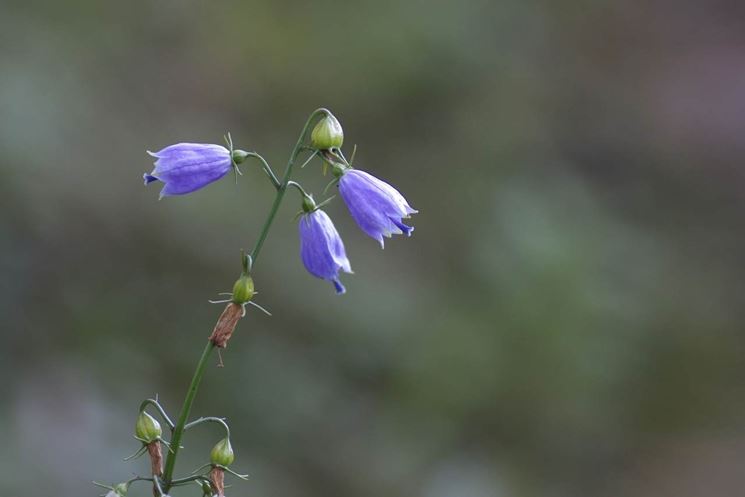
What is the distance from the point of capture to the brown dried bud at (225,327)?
7.95 ft

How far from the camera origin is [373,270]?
763 centimetres

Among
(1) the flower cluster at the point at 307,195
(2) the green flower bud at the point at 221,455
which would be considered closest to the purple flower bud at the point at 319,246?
(1) the flower cluster at the point at 307,195

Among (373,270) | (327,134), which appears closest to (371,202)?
(327,134)

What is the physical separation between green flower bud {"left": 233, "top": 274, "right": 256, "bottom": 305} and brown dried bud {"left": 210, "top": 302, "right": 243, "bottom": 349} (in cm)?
3

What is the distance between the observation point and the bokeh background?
20.6ft

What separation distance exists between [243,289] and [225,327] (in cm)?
10

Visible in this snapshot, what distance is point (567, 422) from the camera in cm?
718

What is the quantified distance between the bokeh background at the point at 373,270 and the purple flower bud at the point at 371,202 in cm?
276

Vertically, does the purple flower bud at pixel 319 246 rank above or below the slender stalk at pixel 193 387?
above

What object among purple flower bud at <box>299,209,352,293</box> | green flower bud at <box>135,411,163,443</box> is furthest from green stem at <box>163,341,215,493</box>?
purple flower bud at <box>299,209,352,293</box>

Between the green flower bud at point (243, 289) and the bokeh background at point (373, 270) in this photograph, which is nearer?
the green flower bud at point (243, 289)

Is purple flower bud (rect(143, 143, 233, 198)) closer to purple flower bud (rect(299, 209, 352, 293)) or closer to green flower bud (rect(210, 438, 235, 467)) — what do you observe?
purple flower bud (rect(299, 209, 352, 293))

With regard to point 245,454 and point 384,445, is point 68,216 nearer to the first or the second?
point 245,454

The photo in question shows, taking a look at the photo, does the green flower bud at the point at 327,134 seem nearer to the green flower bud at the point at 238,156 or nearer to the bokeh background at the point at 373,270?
Result: the green flower bud at the point at 238,156
